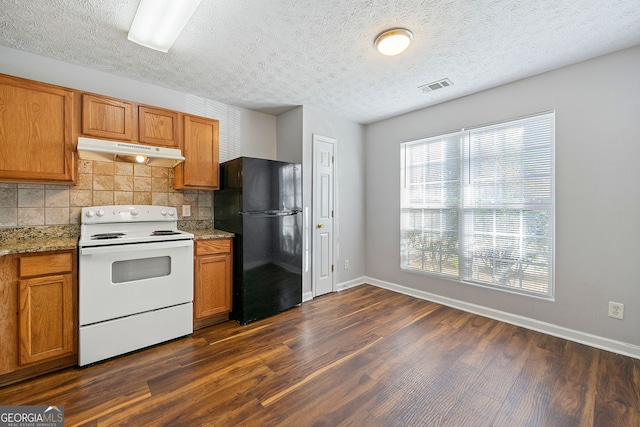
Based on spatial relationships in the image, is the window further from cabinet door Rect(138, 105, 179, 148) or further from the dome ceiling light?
cabinet door Rect(138, 105, 179, 148)

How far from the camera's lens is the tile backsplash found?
2176 mm

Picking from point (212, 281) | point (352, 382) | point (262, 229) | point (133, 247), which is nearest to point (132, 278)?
point (133, 247)

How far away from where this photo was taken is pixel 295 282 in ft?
10.4

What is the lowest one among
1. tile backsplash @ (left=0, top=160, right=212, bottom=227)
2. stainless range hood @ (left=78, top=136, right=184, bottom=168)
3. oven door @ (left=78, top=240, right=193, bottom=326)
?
oven door @ (left=78, top=240, right=193, bottom=326)

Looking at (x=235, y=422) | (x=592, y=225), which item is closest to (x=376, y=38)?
(x=592, y=225)

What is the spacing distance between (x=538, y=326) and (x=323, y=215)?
2548 millimetres

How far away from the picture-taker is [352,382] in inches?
71.6

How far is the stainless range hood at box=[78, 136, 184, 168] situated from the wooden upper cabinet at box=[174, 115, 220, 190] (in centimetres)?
14

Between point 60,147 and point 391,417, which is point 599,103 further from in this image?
point 60,147

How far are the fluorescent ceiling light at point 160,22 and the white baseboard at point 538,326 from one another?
3668 millimetres

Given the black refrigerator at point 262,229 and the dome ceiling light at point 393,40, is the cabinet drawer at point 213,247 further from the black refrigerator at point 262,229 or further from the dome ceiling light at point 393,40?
the dome ceiling light at point 393,40

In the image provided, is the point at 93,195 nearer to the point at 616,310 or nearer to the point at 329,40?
the point at 329,40

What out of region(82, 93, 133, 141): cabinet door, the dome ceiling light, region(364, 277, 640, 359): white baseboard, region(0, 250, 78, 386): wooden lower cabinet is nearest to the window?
region(364, 277, 640, 359): white baseboard

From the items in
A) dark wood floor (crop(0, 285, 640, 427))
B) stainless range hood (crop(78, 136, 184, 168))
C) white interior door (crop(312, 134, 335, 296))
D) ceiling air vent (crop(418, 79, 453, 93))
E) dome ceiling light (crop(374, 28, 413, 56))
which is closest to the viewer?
dark wood floor (crop(0, 285, 640, 427))
